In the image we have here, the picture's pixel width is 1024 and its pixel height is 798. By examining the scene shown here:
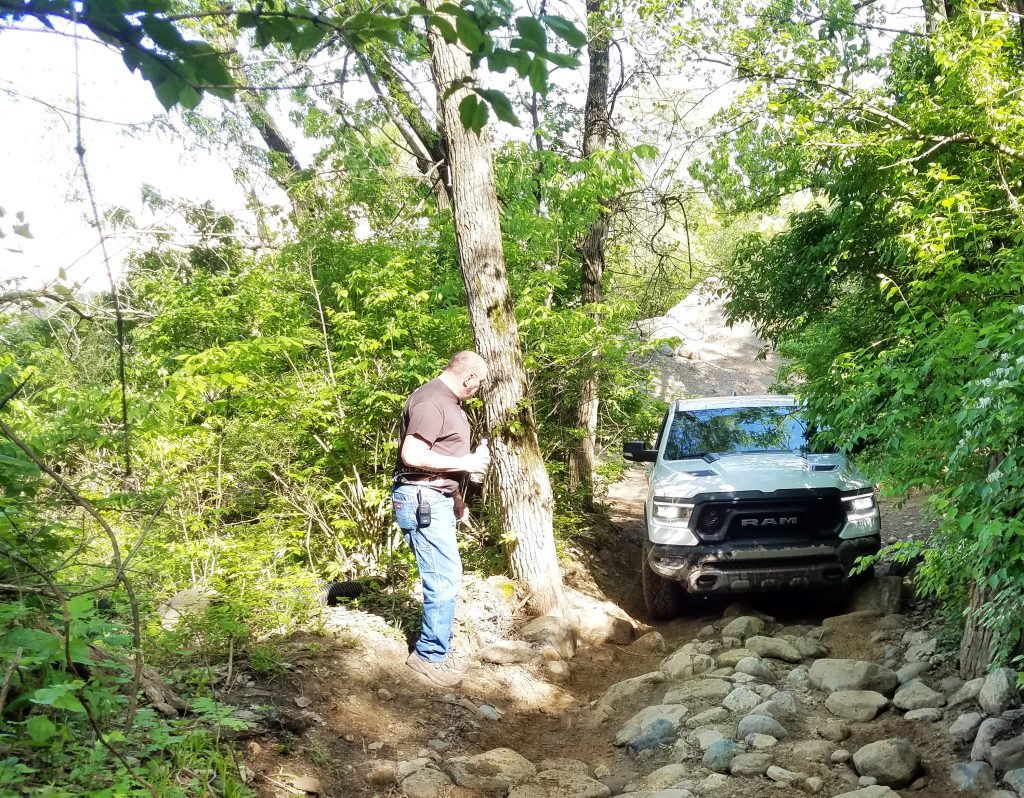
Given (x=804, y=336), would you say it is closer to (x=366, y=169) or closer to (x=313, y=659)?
(x=366, y=169)

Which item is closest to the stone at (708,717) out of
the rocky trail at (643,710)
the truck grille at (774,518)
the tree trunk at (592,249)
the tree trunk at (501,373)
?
the rocky trail at (643,710)

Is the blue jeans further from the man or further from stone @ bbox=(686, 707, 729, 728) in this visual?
stone @ bbox=(686, 707, 729, 728)

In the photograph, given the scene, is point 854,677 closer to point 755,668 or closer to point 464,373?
point 755,668

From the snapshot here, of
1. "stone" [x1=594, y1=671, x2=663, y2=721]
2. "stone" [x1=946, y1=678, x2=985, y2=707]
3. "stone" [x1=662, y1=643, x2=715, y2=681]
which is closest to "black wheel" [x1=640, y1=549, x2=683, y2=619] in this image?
"stone" [x1=662, y1=643, x2=715, y2=681]

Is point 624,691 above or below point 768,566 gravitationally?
below

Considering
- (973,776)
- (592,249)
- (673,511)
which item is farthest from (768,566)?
(592,249)

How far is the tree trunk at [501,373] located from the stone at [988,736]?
340 cm

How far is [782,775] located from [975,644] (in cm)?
158

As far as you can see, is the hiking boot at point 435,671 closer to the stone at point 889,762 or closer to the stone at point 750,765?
the stone at point 750,765

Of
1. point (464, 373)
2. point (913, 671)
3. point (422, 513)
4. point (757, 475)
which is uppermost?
point (464, 373)

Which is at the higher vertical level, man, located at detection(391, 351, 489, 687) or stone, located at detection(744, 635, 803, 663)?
man, located at detection(391, 351, 489, 687)

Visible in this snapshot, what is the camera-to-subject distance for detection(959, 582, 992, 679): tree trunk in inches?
168

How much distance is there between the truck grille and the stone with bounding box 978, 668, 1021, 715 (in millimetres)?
2304

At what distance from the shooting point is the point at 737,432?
24.1 ft
